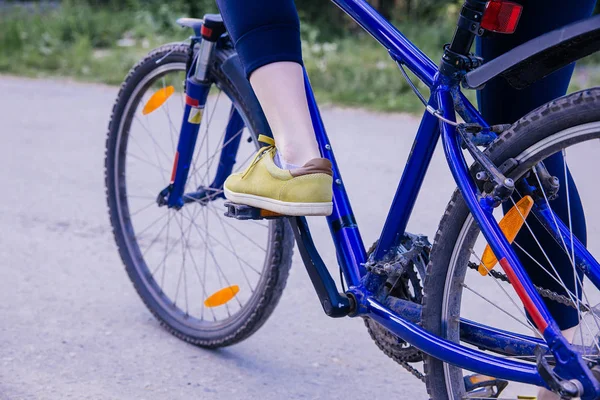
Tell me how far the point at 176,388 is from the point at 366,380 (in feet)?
1.80

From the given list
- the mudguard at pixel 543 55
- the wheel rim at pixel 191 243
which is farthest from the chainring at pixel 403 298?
the wheel rim at pixel 191 243

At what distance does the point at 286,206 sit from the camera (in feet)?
6.17

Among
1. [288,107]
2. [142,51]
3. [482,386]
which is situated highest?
[142,51]

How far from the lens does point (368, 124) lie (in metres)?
5.90

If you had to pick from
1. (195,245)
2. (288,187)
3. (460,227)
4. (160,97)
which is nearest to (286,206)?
(288,187)

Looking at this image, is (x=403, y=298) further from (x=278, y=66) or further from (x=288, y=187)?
(x=278, y=66)

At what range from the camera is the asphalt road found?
8.22 ft

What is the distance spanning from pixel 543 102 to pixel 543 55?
1.38 feet

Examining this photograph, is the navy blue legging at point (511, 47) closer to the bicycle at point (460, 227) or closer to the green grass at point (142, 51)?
the bicycle at point (460, 227)

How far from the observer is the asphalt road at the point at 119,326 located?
8.22 feet

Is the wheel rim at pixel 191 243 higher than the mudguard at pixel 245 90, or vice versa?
the mudguard at pixel 245 90

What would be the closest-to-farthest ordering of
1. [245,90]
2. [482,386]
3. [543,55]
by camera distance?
[543,55] → [482,386] → [245,90]

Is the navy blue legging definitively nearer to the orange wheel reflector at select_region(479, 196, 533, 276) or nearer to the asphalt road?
the orange wheel reflector at select_region(479, 196, 533, 276)

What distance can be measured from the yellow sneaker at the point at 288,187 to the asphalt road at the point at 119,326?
768 millimetres
